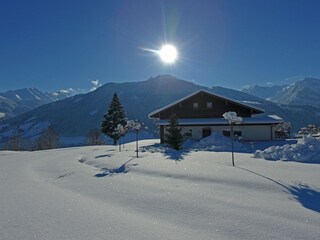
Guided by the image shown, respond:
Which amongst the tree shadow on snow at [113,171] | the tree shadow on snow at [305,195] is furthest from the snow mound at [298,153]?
the tree shadow on snow at [113,171]

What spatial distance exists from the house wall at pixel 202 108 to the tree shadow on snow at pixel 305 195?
87.9 ft

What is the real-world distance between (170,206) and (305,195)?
3.23 meters

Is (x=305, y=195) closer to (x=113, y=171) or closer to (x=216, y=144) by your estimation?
(x=113, y=171)

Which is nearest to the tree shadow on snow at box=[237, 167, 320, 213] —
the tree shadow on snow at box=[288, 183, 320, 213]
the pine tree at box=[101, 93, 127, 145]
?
the tree shadow on snow at box=[288, 183, 320, 213]

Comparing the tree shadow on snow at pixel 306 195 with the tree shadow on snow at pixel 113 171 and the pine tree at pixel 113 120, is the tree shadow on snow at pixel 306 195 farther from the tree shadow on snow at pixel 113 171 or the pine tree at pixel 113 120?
the pine tree at pixel 113 120

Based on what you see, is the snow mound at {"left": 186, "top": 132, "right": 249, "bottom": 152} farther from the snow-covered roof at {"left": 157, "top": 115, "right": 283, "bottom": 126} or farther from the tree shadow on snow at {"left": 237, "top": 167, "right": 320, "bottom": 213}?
the tree shadow on snow at {"left": 237, "top": 167, "right": 320, "bottom": 213}

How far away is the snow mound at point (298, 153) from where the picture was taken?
12868 millimetres

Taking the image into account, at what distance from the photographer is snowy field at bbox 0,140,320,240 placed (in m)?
4.94

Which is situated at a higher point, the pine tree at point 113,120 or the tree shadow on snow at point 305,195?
the pine tree at point 113,120

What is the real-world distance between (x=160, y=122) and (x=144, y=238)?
28345 millimetres

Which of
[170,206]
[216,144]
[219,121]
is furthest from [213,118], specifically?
[170,206]

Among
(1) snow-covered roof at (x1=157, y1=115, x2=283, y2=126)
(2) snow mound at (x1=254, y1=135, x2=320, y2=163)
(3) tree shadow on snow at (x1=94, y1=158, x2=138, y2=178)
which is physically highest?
(1) snow-covered roof at (x1=157, y1=115, x2=283, y2=126)

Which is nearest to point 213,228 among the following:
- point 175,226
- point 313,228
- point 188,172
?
point 175,226

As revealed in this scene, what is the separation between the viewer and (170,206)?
6441 millimetres
